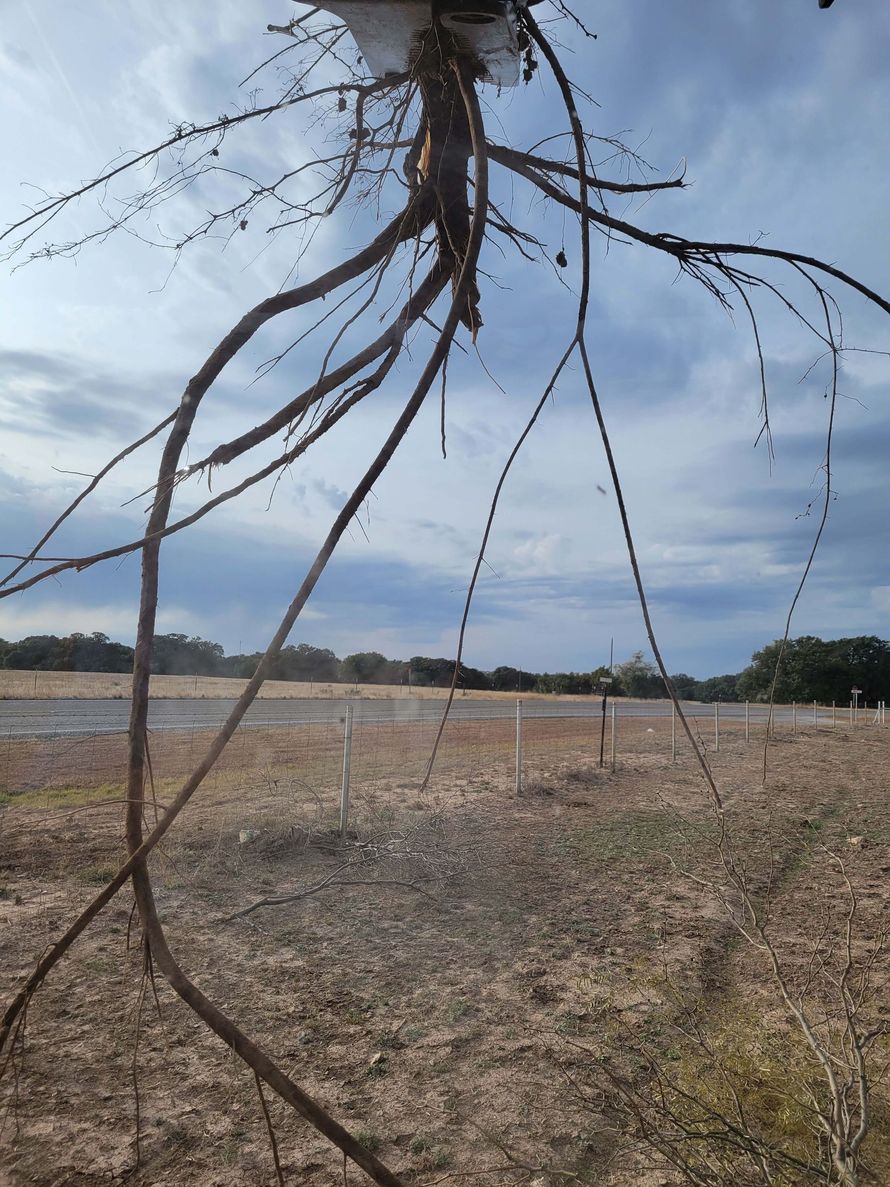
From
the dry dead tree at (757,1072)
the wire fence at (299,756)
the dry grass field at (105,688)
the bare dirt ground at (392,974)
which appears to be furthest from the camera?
the dry grass field at (105,688)

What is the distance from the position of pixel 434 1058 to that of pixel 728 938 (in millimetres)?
2654

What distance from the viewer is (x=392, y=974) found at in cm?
421

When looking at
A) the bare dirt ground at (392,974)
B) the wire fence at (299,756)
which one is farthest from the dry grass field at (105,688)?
the bare dirt ground at (392,974)

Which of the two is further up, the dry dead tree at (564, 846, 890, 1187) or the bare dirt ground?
the dry dead tree at (564, 846, 890, 1187)

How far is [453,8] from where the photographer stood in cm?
125

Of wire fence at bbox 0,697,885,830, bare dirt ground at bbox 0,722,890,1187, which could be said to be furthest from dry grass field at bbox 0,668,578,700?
bare dirt ground at bbox 0,722,890,1187

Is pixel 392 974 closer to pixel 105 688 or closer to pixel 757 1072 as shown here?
pixel 757 1072

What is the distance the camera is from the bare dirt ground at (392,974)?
2.54 metres

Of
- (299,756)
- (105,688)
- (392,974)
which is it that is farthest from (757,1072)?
(105,688)

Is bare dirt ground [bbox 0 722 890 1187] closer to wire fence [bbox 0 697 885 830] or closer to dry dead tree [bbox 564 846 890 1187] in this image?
dry dead tree [bbox 564 846 890 1187]

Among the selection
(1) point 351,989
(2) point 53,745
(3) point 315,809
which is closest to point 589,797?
(3) point 315,809

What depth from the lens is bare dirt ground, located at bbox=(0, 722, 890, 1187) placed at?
8.34ft

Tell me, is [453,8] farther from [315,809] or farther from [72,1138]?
[315,809]

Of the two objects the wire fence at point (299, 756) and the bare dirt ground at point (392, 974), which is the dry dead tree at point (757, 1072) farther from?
the wire fence at point (299, 756)
